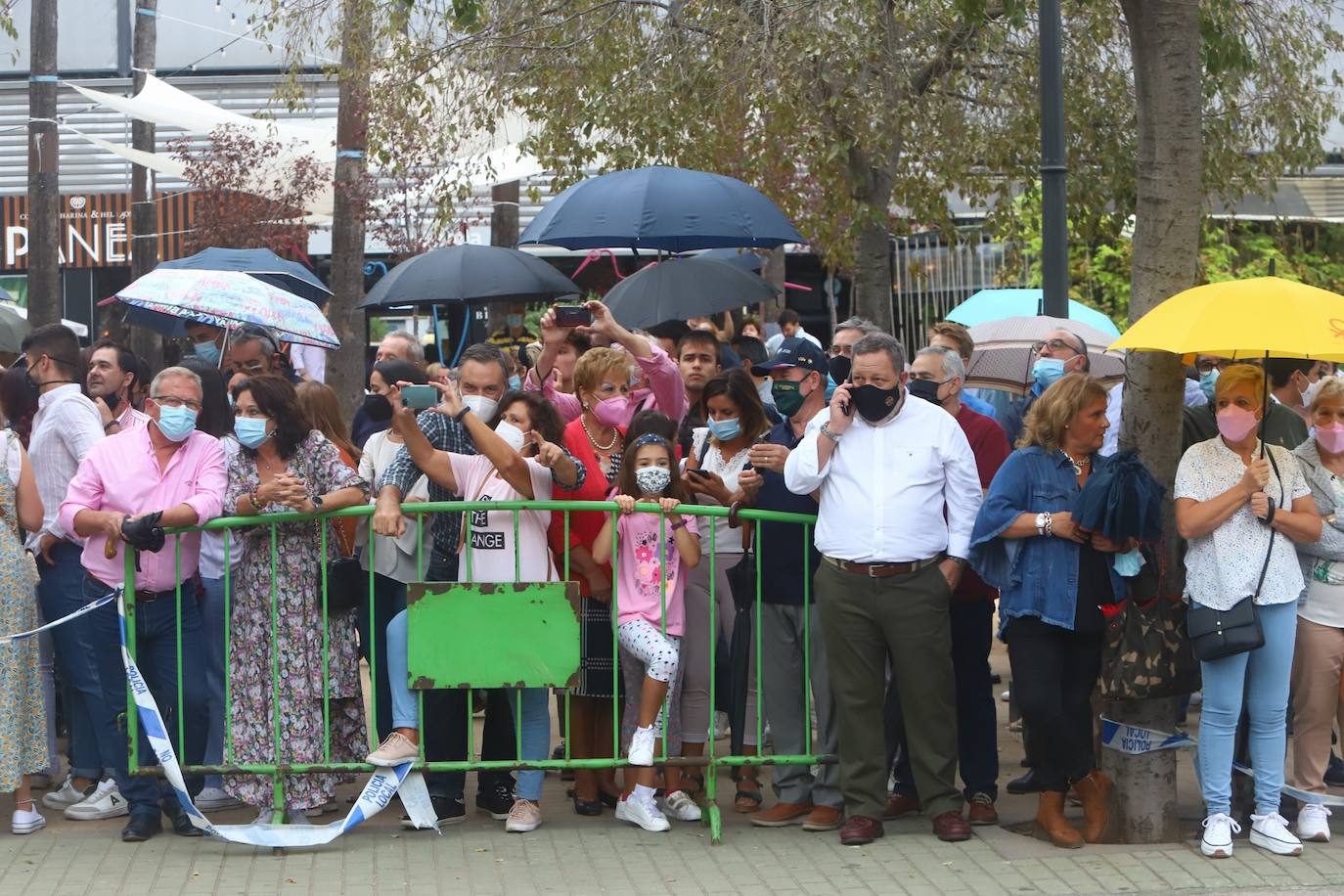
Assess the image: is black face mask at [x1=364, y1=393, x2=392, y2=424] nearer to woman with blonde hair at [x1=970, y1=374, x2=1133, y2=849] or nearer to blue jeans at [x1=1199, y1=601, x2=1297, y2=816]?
woman with blonde hair at [x1=970, y1=374, x2=1133, y2=849]

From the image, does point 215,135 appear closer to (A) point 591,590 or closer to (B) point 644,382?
(B) point 644,382

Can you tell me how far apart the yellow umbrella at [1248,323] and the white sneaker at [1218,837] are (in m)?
1.79

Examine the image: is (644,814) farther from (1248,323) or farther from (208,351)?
(208,351)

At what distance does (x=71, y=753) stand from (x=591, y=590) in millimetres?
2384

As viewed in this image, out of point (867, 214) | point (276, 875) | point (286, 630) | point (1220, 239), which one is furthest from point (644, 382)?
point (1220, 239)

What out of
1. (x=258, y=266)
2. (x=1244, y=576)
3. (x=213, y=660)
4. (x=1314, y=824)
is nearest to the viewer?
(x=1244, y=576)

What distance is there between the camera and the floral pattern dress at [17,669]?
6.73m

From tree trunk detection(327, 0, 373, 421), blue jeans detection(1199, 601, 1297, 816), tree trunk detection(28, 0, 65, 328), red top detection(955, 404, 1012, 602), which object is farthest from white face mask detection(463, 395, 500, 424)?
tree trunk detection(28, 0, 65, 328)

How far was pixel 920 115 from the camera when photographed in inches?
482

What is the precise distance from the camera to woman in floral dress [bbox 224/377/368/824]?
261 inches

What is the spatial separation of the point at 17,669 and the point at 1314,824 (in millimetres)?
5206

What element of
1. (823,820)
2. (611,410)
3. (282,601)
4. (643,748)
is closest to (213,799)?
(282,601)

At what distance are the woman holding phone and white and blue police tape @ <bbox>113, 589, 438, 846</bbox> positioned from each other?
116 cm

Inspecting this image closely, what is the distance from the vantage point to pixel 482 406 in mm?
7258
